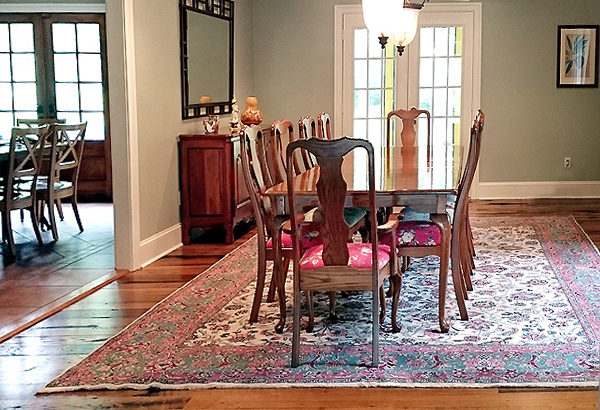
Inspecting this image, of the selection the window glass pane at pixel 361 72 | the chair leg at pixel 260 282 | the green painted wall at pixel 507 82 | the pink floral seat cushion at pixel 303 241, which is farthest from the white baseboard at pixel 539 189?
the chair leg at pixel 260 282

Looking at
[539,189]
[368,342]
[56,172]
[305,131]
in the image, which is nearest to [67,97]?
[56,172]

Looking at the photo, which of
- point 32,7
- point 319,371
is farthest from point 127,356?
point 32,7

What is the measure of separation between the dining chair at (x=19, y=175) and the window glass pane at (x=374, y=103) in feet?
12.6

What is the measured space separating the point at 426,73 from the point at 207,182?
336 centimetres

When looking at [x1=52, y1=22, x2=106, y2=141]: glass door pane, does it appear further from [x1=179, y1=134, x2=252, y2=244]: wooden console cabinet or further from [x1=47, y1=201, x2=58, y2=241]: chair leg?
[x1=179, y1=134, x2=252, y2=244]: wooden console cabinet

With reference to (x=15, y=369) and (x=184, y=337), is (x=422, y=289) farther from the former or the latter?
(x=15, y=369)

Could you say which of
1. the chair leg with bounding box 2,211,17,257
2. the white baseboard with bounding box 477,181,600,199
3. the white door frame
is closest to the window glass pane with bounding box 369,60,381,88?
the white door frame

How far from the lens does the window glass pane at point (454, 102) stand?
8.81m

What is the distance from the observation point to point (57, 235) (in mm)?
6750

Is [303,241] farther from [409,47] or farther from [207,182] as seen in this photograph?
[409,47]

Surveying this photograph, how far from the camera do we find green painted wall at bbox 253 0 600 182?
8648 mm

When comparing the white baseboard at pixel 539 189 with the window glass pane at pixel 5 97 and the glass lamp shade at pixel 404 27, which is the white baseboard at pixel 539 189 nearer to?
the glass lamp shade at pixel 404 27

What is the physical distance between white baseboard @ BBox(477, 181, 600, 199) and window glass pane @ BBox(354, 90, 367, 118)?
1.53 m

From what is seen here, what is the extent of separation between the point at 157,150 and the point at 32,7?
3779 mm
